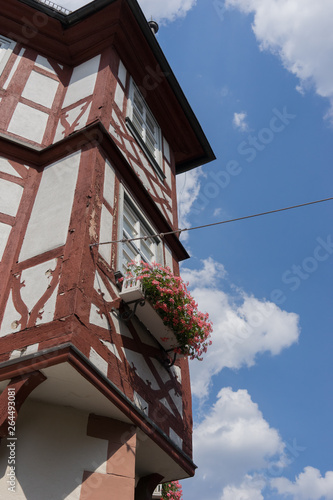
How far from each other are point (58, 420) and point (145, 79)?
714 cm

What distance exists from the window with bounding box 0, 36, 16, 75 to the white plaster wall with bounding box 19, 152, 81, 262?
2.67 m

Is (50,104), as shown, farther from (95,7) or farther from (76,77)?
(95,7)

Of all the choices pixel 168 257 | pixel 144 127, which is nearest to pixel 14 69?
pixel 144 127

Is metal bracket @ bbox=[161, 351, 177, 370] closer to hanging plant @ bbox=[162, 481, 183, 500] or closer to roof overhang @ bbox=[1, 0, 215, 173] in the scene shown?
hanging plant @ bbox=[162, 481, 183, 500]

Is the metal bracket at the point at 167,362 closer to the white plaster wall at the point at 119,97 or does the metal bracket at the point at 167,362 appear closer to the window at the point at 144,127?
the window at the point at 144,127

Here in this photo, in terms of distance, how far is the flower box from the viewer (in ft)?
17.9

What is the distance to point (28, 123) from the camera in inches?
291

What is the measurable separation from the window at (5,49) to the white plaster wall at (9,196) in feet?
8.89

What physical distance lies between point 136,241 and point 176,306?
1.54 m

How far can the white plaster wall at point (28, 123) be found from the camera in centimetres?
718

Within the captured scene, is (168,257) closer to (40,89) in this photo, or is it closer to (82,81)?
(82,81)

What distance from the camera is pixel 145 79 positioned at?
962 cm

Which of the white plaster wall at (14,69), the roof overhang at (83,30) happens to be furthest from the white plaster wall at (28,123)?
the roof overhang at (83,30)

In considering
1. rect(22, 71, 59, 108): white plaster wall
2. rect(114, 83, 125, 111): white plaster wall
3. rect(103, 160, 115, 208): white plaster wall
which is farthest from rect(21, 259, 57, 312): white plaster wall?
rect(114, 83, 125, 111): white plaster wall
